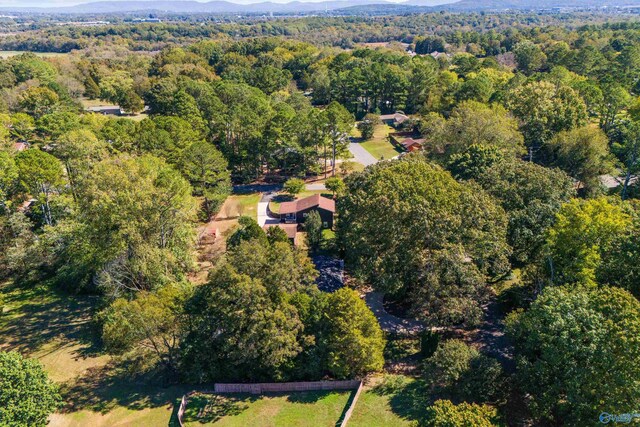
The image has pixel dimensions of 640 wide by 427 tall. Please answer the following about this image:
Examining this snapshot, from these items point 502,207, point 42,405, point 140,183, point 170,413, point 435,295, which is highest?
point 140,183

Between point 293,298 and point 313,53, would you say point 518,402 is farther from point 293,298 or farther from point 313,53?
point 313,53

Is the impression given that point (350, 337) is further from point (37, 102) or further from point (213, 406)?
point (37, 102)

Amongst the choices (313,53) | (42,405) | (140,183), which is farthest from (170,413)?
(313,53)

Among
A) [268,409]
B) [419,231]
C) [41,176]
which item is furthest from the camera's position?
[41,176]

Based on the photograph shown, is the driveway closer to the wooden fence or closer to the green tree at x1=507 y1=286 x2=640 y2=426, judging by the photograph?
the wooden fence

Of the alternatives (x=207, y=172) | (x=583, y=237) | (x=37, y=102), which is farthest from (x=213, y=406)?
(x=37, y=102)

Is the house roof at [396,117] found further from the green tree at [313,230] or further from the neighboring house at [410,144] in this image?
the green tree at [313,230]
